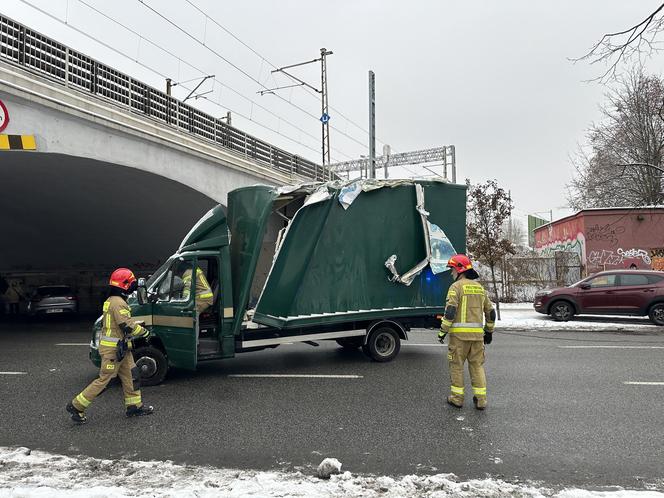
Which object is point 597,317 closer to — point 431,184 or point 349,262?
point 431,184

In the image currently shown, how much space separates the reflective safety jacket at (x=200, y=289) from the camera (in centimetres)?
705

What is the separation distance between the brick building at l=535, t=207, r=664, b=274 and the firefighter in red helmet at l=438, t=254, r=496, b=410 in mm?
17014

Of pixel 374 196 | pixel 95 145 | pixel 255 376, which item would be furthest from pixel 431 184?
pixel 95 145

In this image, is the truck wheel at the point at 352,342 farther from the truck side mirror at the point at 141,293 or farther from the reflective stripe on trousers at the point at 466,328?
the truck side mirror at the point at 141,293

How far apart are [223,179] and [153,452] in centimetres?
1160

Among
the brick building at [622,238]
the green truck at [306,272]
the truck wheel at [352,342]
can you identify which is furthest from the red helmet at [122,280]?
the brick building at [622,238]

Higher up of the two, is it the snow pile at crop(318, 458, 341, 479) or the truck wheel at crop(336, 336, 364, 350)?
the truck wheel at crop(336, 336, 364, 350)

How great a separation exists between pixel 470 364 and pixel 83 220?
56.9 feet

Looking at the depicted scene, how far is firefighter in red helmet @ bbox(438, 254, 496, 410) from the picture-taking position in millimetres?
5586

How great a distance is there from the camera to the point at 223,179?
597 inches

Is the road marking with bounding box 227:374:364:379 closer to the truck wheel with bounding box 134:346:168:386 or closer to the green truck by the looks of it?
the green truck

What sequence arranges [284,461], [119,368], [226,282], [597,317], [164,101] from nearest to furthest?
[284,461] < [119,368] < [226,282] < [164,101] < [597,317]

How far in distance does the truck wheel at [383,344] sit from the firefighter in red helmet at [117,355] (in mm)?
3928

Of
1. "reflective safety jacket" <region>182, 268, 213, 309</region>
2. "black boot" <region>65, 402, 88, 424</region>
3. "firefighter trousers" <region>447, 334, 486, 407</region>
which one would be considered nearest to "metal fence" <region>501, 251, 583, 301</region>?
"firefighter trousers" <region>447, 334, 486, 407</region>
